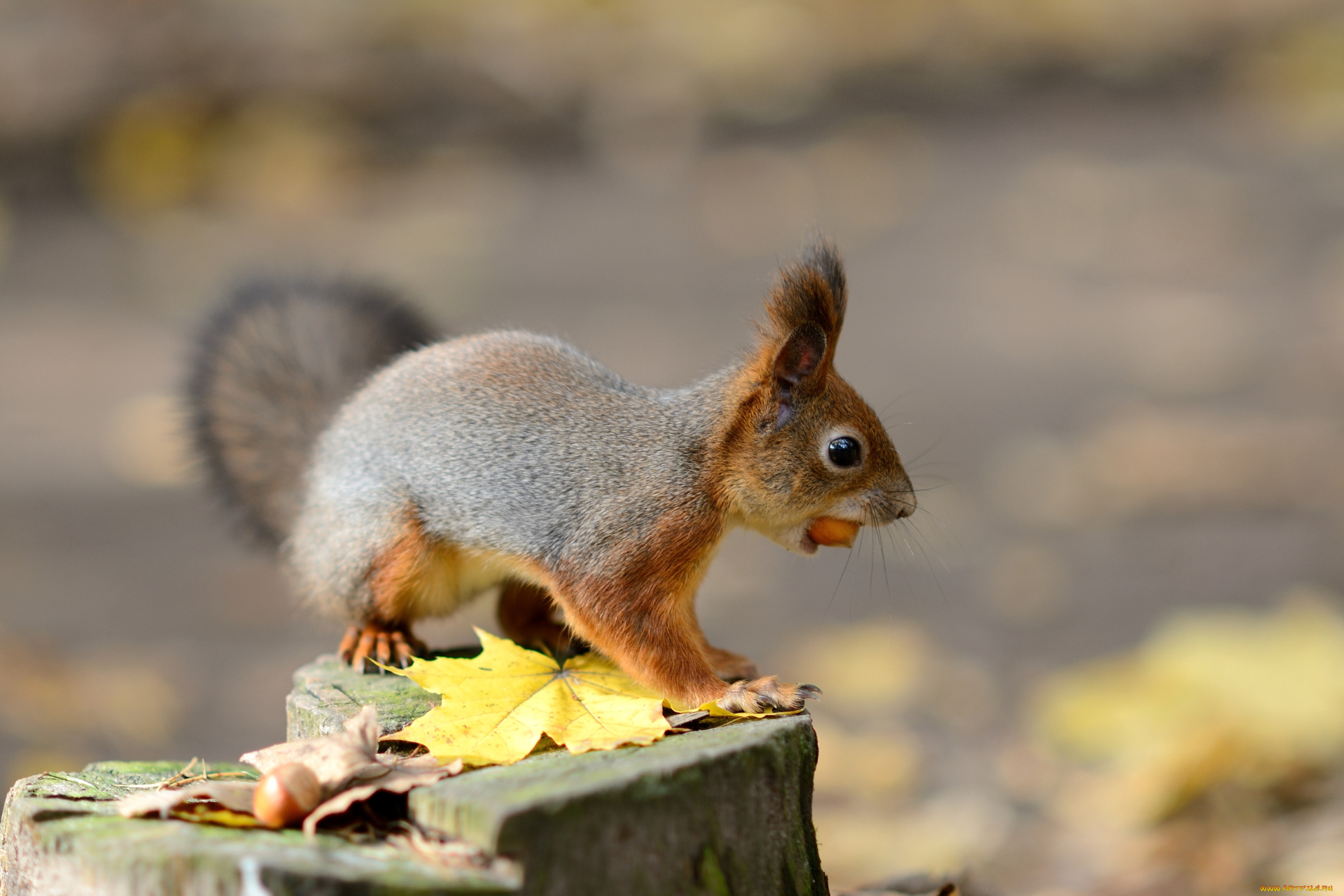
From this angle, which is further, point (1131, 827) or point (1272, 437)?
point (1272, 437)

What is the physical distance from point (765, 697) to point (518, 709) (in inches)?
14.8

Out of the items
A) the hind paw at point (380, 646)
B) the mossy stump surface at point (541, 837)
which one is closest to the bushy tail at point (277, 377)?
the hind paw at point (380, 646)

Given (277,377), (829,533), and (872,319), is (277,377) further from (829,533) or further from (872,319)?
(872,319)

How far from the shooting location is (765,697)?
1850 millimetres

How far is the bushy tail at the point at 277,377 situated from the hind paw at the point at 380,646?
1.64ft

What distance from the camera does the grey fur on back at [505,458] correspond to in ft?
6.75

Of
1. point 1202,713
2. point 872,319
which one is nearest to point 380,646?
point 1202,713

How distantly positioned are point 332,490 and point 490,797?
1.02m

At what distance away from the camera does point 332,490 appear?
230 cm

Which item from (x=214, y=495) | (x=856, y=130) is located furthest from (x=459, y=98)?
(x=214, y=495)

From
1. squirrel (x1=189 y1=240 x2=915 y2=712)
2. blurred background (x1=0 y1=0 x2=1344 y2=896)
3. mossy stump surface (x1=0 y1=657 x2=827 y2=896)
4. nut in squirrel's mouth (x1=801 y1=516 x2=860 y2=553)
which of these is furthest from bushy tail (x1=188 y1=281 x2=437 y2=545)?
nut in squirrel's mouth (x1=801 y1=516 x2=860 y2=553)

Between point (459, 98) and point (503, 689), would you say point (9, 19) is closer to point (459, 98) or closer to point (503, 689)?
point (459, 98)

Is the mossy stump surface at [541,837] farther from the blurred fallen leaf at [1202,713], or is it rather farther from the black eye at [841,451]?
the blurred fallen leaf at [1202,713]

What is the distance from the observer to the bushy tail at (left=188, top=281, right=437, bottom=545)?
8.98ft
